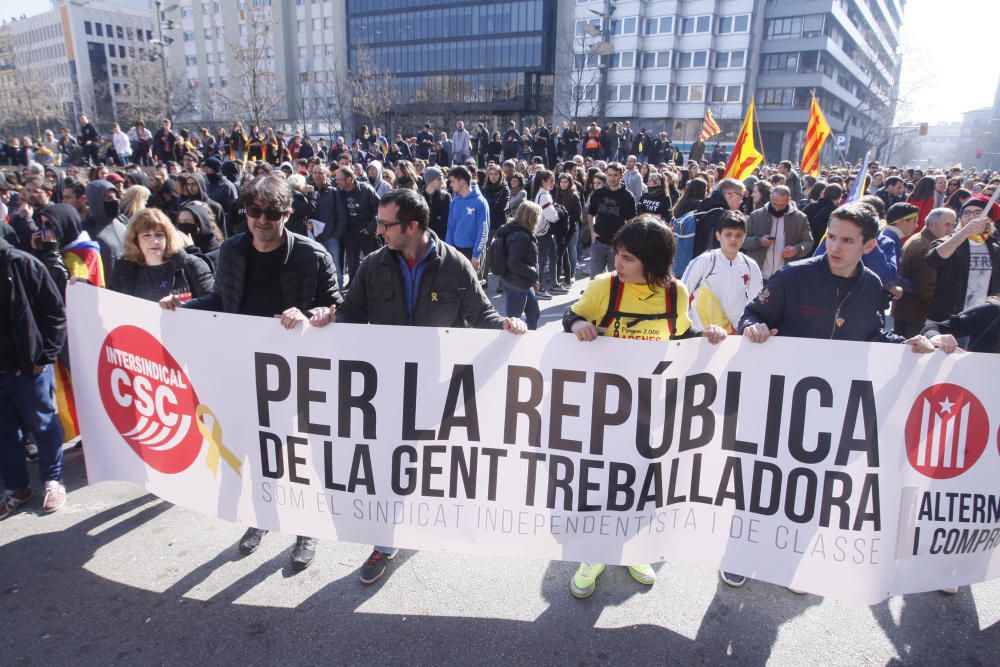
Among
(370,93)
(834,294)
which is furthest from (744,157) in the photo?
(370,93)

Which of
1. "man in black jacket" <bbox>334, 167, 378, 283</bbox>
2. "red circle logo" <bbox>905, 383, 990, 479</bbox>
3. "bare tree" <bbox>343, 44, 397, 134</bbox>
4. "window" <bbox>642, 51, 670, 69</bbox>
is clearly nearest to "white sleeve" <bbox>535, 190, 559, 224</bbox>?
"man in black jacket" <bbox>334, 167, 378, 283</bbox>

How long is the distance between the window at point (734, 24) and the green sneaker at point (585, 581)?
210ft

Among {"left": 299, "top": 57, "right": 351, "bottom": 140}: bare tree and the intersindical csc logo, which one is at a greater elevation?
{"left": 299, "top": 57, "right": 351, "bottom": 140}: bare tree

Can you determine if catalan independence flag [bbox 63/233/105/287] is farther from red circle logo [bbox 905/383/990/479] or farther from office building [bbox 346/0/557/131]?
office building [bbox 346/0/557/131]

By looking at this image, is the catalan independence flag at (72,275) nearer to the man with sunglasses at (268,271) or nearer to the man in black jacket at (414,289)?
the man with sunglasses at (268,271)

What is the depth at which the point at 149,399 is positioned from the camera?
341 centimetres

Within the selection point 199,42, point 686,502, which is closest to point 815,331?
point 686,502

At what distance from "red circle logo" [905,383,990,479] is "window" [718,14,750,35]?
63385 mm

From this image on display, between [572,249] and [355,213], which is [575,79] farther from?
[355,213]

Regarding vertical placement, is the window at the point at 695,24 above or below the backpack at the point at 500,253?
above

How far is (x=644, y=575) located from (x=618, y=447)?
0.87 meters

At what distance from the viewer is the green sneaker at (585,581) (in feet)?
10.5

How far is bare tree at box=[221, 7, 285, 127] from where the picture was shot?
2141cm

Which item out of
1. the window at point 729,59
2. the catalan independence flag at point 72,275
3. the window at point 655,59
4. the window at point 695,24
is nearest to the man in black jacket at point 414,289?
the catalan independence flag at point 72,275
